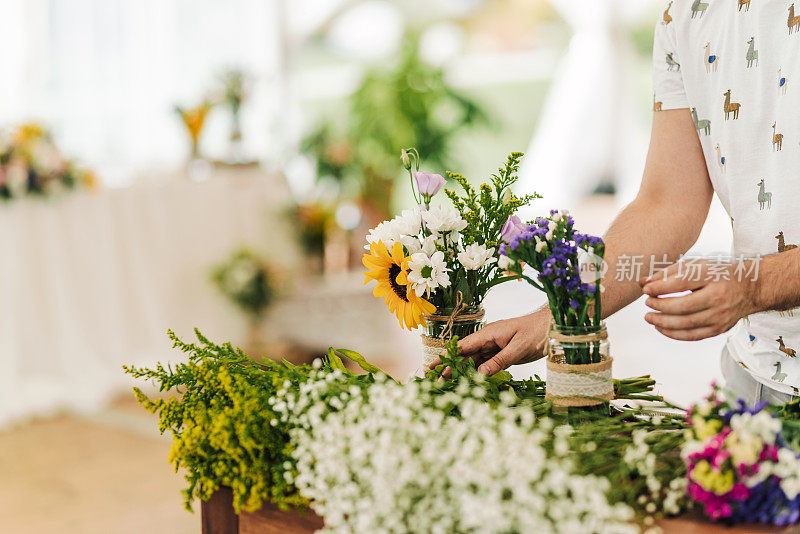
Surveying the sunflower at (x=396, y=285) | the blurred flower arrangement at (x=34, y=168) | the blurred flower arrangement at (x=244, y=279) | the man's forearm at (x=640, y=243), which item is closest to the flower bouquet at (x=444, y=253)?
the sunflower at (x=396, y=285)

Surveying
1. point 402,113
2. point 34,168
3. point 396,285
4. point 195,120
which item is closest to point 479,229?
point 396,285

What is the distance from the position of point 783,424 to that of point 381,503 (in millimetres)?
447

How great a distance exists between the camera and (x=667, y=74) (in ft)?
4.75

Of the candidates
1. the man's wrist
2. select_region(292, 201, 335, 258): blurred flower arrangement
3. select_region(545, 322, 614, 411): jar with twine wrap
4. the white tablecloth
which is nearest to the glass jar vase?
select_region(545, 322, 614, 411): jar with twine wrap

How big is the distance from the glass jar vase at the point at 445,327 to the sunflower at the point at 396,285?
19 mm

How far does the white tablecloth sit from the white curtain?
2498 mm

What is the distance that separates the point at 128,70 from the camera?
5.41 meters

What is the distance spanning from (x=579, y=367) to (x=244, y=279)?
3550 millimetres

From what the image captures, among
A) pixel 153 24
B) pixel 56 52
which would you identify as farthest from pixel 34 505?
pixel 153 24

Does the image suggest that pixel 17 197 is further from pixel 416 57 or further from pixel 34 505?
pixel 416 57

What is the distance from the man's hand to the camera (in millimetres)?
1010

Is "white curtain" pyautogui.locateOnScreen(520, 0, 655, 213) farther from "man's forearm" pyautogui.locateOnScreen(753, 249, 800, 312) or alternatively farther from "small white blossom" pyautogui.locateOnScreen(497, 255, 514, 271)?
"small white blossom" pyautogui.locateOnScreen(497, 255, 514, 271)

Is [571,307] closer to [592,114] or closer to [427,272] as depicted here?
[427,272]

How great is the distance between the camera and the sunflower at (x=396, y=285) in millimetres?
1143
